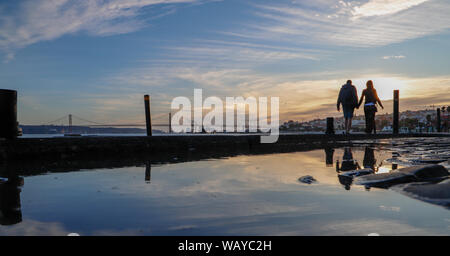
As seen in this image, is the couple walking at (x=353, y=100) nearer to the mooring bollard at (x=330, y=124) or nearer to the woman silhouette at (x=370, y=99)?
the woman silhouette at (x=370, y=99)

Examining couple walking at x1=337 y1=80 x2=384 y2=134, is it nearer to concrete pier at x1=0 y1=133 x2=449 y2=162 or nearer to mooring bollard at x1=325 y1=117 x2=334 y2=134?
mooring bollard at x1=325 y1=117 x2=334 y2=134

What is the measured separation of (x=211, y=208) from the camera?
5.26 ft

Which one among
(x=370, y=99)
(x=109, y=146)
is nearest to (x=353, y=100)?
(x=370, y=99)

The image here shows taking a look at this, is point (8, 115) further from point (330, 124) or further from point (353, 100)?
point (330, 124)

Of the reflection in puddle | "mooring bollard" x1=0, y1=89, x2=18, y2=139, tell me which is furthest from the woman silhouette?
"mooring bollard" x1=0, y1=89, x2=18, y2=139

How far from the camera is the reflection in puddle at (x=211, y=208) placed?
126 centimetres

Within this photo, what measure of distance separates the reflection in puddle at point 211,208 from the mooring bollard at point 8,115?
7.91 feet

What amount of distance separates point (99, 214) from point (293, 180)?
5.09ft

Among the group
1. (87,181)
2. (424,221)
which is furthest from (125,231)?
(87,181)

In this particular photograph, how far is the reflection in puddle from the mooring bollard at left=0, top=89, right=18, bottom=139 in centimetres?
241

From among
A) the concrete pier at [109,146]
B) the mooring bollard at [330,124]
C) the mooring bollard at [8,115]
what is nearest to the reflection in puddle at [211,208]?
the concrete pier at [109,146]
